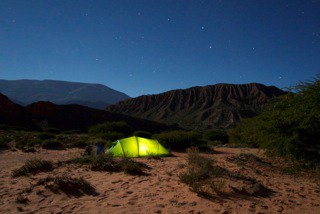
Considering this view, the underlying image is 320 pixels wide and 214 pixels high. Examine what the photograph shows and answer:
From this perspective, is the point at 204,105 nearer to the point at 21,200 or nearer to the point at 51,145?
the point at 51,145

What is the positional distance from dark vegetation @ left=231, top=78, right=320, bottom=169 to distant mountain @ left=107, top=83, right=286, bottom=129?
54.5 metres

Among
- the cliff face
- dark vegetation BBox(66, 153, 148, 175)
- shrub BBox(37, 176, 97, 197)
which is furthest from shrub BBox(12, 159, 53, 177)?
the cliff face

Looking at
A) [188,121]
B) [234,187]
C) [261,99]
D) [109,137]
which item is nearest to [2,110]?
[109,137]

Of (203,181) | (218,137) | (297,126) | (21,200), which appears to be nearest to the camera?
(21,200)

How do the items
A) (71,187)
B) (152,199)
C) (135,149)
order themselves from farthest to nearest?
(135,149)
(71,187)
(152,199)

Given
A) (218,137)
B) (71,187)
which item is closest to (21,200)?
(71,187)

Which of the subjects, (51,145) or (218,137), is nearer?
(51,145)

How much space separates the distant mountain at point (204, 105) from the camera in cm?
7112

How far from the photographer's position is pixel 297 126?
8289 mm

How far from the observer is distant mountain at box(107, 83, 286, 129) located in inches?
2800

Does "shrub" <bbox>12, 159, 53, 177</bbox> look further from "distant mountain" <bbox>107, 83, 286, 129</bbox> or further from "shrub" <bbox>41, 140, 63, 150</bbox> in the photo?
"distant mountain" <bbox>107, 83, 286, 129</bbox>

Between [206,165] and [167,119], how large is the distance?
72962mm

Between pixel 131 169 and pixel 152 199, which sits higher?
pixel 131 169

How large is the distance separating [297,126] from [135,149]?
810 cm
